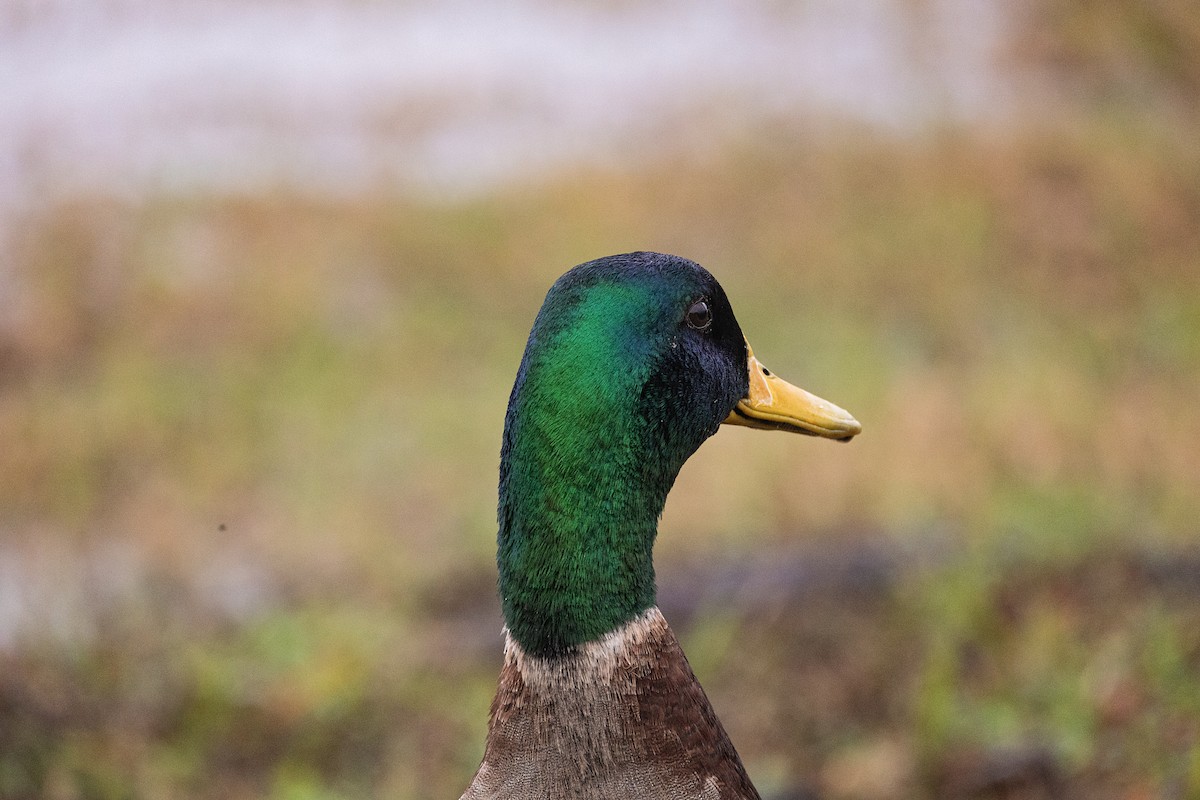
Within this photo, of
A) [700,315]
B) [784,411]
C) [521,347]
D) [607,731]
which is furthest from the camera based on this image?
[521,347]

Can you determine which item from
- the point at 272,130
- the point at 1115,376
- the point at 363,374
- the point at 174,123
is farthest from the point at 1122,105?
the point at 174,123

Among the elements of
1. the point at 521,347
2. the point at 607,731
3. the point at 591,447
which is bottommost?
the point at 607,731

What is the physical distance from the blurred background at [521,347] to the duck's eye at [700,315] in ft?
3.83

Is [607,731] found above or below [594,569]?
below

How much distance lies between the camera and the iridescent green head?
4.13ft

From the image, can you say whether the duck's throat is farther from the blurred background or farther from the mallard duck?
the blurred background

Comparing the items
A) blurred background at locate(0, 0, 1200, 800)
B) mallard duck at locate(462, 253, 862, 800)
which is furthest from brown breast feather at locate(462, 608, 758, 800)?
blurred background at locate(0, 0, 1200, 800)

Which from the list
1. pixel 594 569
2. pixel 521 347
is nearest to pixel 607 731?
pixel 594 569

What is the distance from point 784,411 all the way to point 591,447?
0.34 metres

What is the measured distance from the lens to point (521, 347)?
4480 millimetres

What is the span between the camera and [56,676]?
8.60 feet

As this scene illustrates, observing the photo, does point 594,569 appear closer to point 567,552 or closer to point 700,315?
point 567,552

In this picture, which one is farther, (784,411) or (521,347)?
(521,347)

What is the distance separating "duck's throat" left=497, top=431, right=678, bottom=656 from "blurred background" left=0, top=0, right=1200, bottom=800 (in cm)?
111
